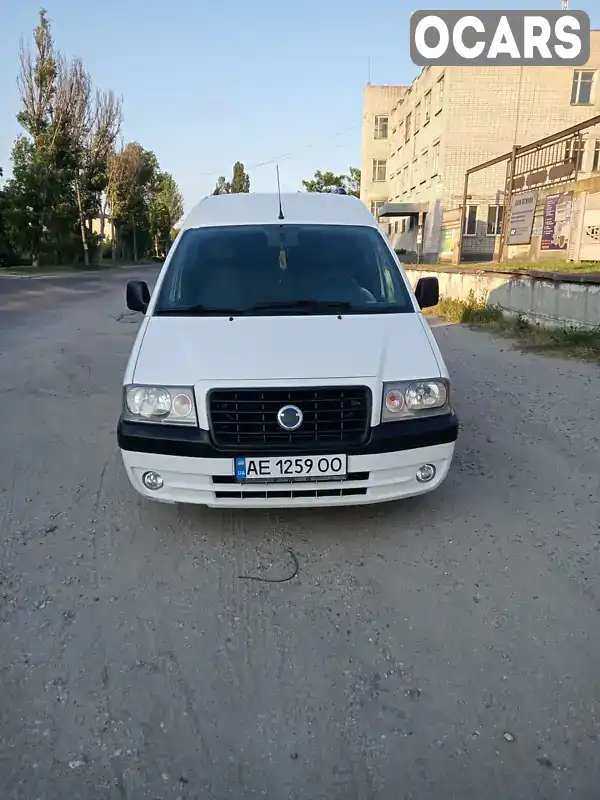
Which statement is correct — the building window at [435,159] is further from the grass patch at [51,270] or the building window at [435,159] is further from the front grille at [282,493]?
the front grille at [282,493]

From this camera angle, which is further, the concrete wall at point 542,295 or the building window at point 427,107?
the building window at point 427,107

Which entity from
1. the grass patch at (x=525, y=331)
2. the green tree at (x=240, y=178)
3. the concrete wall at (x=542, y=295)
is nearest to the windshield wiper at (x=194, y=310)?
the grass patch at (x=525, y=331)

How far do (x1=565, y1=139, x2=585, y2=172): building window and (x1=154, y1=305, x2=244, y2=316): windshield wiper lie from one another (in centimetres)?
1316

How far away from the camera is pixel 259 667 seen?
237 cm

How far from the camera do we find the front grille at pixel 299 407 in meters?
3.03

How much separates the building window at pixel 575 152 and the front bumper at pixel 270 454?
526 inches

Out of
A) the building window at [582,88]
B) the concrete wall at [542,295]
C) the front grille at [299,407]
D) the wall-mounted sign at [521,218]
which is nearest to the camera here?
the front grille at [299,407]

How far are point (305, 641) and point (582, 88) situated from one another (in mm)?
37436

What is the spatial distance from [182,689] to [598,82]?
38.0 metres

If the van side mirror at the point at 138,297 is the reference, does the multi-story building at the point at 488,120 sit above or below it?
above

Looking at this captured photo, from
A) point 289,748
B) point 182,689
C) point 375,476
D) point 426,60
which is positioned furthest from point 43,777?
point 426,60

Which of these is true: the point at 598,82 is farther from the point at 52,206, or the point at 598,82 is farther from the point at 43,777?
the point at 43,777

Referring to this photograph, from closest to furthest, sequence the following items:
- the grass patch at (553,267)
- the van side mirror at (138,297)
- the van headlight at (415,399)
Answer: the van headlight at (415,399) < the van side mirror at (138,297) < the grass patch at (553,267)

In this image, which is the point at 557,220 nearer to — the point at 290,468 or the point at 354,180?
the point at 290,468
